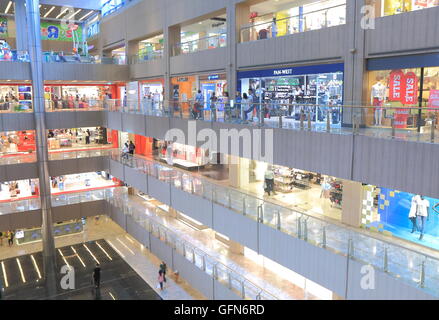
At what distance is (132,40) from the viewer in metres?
26.4

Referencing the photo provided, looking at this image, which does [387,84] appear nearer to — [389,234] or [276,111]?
[276,111]

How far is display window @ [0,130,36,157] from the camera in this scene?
26.8m

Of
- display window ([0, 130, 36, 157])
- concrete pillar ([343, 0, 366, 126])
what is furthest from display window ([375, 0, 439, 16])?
display window ([0, 130, 36, 157])

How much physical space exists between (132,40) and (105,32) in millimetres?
4798

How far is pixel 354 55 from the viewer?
39.8ft

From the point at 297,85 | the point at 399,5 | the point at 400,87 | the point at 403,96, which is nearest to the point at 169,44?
the point at 297,85

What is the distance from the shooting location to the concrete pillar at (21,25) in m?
24.4

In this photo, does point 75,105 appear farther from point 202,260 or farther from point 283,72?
point 283,72

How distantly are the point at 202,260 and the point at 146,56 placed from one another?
47.7 feet

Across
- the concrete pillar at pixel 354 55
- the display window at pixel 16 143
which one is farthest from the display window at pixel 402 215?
the display window at pixel 16 143

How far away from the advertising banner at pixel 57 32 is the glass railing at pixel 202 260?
16.4 meters

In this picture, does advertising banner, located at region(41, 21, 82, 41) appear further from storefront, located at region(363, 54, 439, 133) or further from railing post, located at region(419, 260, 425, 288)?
railing post, located at region(419, 260, 425, 288)

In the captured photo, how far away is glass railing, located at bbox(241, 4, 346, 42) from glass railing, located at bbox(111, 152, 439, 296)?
20.4 feet

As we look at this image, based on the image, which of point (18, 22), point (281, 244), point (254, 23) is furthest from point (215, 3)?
point (18, 22)
